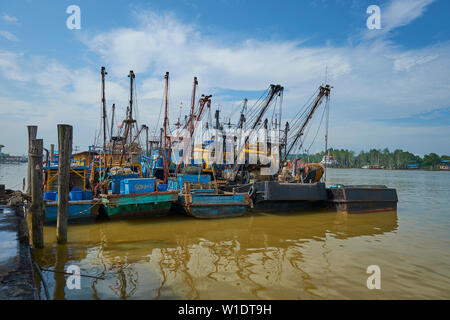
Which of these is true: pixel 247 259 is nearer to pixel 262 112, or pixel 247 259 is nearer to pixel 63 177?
pixel 63 177

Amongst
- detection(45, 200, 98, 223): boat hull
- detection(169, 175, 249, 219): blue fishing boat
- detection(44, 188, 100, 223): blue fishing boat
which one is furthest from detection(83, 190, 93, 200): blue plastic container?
detection(169, 175, 249, 219): blue fishing boat

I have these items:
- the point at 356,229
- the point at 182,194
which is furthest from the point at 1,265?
the point at 356,229

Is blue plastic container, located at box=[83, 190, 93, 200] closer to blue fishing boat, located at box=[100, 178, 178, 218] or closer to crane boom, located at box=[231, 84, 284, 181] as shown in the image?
blue fishing boat, located at box=[100, 178, 178, 218]

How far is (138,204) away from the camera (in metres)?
14.6

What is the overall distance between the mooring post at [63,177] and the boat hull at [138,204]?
147 inches

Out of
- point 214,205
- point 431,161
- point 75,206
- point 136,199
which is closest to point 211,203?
point 214,205

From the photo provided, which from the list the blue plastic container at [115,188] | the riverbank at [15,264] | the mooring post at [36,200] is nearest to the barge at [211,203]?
the blue plastic container at [115,188]

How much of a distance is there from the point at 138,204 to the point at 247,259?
7.68 meters

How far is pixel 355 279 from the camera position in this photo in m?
7.65

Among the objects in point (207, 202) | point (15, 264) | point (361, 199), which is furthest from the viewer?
point (361, 199)

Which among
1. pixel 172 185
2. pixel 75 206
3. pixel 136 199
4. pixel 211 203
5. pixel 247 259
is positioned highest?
pixel 172 185

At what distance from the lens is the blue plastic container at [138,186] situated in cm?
1437

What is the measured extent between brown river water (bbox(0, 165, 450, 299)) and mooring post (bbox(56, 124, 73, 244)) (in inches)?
28.8
